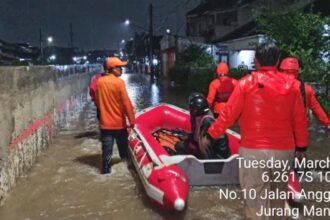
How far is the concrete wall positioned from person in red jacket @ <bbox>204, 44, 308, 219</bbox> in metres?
3.82

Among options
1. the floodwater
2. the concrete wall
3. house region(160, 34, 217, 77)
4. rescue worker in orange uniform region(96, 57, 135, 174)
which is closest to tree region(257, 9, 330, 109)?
the floodwater

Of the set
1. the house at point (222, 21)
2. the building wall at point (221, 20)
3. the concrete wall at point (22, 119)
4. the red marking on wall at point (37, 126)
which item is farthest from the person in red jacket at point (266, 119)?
the building wall at point (221, 20)

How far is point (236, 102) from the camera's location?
12.0ft

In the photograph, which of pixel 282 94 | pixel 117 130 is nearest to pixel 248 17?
pixel 117 130

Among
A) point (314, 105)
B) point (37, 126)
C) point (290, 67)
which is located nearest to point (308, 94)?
point (314, 105)

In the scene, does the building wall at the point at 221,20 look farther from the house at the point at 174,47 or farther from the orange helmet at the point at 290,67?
the orange helmet at the point at 290,67

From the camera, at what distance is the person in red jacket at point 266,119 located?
3.58 m

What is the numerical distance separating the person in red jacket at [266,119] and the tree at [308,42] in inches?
318

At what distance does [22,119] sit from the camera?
7457mm

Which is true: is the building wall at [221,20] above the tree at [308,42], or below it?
above

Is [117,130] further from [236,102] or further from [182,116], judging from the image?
[236,102]

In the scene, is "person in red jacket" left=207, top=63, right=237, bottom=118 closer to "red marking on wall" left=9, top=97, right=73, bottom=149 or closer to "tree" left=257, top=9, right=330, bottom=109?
"red marking on wall" left=9, top=97, right=73, bottom=149

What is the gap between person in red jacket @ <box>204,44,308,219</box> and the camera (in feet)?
11.8

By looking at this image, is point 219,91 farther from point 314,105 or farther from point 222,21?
point 222,21
